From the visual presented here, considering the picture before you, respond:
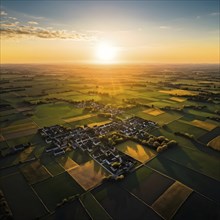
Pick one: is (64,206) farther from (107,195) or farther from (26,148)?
(26,148)

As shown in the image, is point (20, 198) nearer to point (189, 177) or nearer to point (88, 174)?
point (88, 174)

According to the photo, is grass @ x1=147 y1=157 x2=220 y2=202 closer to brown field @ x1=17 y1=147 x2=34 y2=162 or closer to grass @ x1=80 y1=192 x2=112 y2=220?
grass @ x1=80 y1=192 x2=112 y2=220

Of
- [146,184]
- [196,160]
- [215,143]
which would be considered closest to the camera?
[146,184]

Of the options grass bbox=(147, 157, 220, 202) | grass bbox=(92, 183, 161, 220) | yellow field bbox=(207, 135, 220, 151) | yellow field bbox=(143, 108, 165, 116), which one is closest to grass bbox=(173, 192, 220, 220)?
grass bbox=(147, 157, 220, 202)

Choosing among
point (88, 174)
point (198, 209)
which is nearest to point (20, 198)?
point (88, 174)

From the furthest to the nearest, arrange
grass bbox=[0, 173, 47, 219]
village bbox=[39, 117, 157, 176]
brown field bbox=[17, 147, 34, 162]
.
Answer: brown field bbox=[17, 147, 34, 162], village bbox=[39, 117, 157, 176], grass bbox=[0, 173, 47, 219]

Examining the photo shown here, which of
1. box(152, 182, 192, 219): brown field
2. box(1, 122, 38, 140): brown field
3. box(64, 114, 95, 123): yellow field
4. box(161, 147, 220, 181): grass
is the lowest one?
box(152, 182, 192, 219): brown field

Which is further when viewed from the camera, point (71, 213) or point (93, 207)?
point (93, 207)
